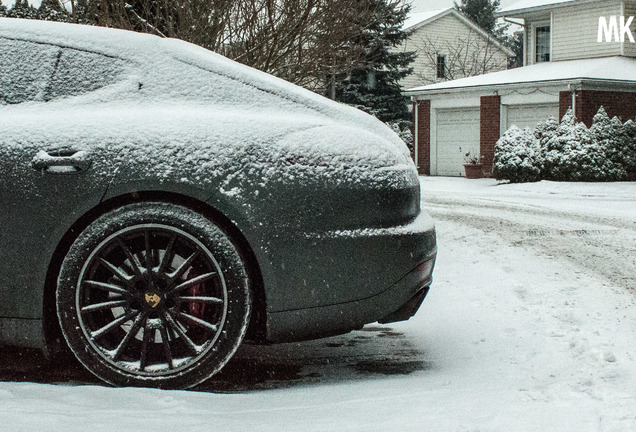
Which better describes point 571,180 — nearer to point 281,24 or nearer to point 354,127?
point 281,24

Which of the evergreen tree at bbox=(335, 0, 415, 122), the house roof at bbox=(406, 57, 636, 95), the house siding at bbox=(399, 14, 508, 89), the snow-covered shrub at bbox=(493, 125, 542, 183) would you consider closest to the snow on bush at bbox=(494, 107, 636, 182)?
the snow-covered shrub at bbox=(493, 125, 542, 183)

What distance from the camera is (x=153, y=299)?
3.40 meters

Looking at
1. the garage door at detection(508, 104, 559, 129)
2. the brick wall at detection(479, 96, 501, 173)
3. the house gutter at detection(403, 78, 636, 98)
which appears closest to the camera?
the house gutter at detection(403, 78, 636, 98)

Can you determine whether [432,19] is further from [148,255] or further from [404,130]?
[148,255]

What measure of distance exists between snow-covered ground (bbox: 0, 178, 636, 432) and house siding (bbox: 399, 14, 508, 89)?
37240 mm

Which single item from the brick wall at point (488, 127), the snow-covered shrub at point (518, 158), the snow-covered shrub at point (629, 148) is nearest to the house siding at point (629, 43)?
the brick wall at point (488, 127)

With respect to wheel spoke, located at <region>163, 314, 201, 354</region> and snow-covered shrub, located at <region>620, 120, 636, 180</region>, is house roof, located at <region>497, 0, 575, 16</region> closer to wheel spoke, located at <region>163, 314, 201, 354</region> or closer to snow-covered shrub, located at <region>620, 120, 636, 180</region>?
snow-covered shrub, located at <region>620, 120, 636, 180</region>

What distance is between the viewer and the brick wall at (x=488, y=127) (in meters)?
26.7

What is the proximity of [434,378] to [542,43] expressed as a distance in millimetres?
27728

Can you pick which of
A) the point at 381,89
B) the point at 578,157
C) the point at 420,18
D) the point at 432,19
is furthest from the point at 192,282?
the point at 420,18

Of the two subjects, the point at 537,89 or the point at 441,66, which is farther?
the point at 441,66

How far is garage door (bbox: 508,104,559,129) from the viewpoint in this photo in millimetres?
25547

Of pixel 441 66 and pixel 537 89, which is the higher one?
pixel 441 66

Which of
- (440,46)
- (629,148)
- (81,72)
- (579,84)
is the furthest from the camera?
(440,46)
